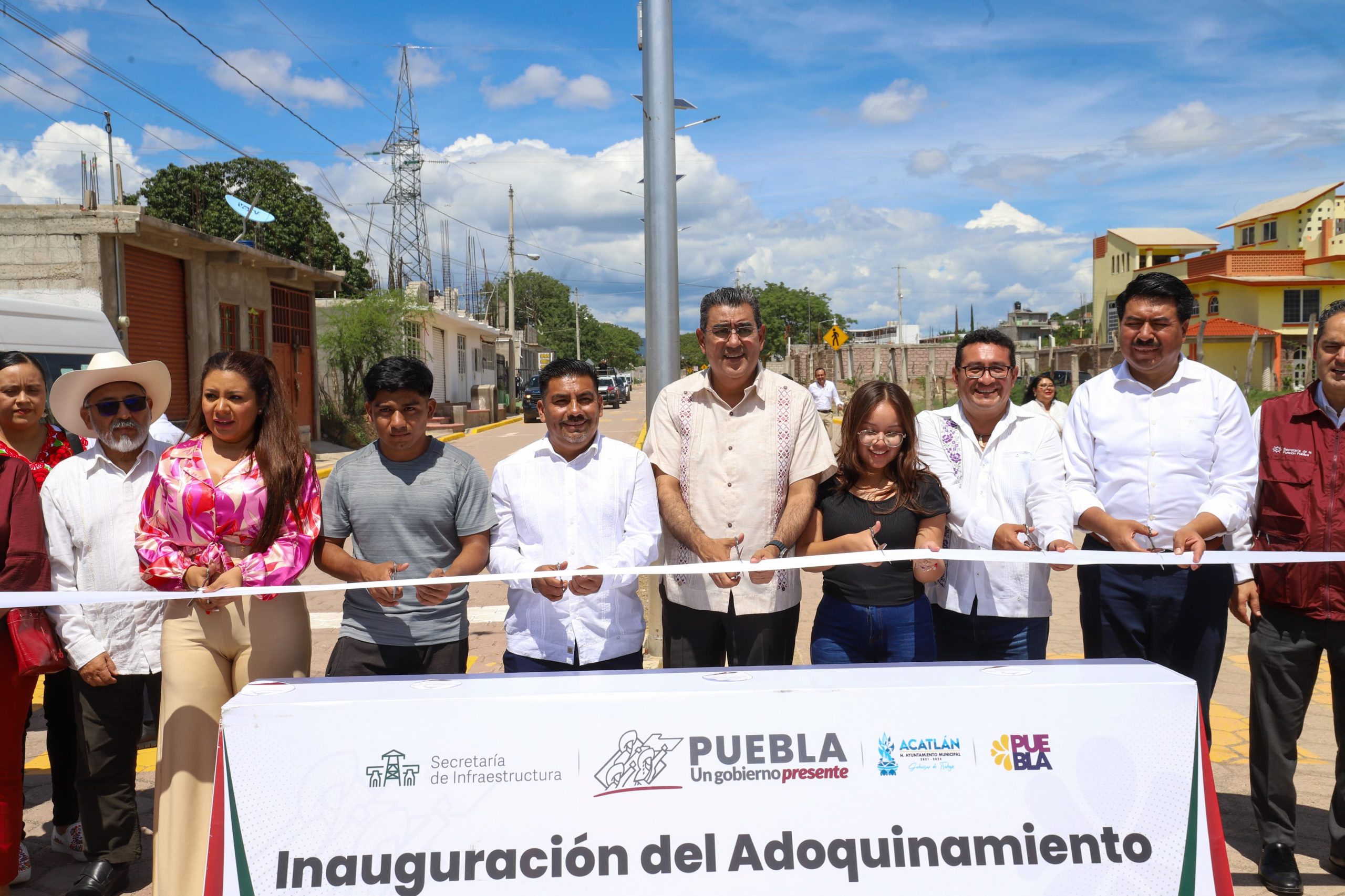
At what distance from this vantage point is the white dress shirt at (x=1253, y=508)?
3.64 m

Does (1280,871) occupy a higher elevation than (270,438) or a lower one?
lower

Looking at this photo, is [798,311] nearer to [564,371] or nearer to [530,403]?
[530,403]

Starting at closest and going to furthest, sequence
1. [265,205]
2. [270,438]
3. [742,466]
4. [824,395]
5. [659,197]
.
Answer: [270,438] → [742,466] → [659,197] → [824,395] → [265,205]

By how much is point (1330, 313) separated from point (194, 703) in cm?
443

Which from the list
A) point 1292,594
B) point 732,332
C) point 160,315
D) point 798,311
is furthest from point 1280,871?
point 798,311

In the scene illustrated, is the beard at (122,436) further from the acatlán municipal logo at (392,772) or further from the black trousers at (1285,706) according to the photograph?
the black trousers at (1285,706)

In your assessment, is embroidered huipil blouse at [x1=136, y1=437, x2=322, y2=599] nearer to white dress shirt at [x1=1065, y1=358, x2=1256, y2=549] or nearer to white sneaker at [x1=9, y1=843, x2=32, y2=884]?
white sneaker at [x1=9, y1=843, x2=32, y2=884]

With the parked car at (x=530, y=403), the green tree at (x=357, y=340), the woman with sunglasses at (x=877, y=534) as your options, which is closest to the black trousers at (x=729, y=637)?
the woman with sunglasses at (x=877, y=534)

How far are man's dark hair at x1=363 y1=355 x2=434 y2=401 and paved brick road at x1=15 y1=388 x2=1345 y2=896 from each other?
775 millimetres

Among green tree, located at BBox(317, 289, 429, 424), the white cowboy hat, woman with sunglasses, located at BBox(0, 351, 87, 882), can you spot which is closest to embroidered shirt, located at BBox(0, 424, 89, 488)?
woman with sunglasses, located at BBox(0, 351, 87, 882)

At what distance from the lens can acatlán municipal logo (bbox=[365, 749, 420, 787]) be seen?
248 centimetres

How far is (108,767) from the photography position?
3576 millimetres

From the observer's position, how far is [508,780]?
8.15ft

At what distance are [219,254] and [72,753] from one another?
16.7 m
